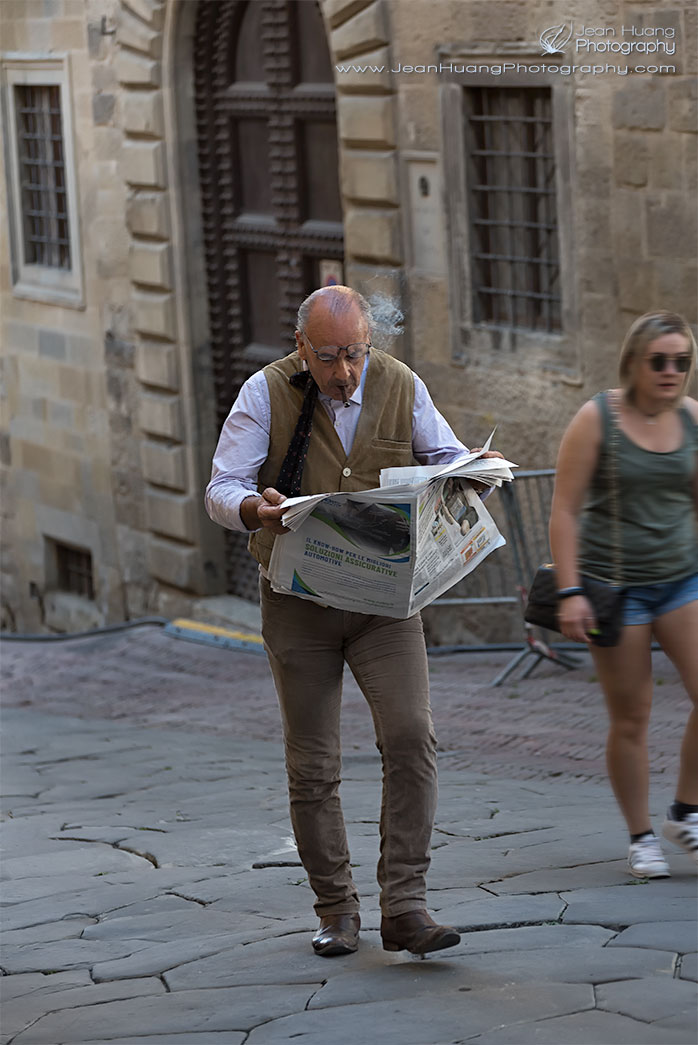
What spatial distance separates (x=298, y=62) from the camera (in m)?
11.0

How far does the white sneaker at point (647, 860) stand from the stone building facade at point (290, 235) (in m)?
4.28

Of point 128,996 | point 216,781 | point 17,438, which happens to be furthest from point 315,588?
point 17,438

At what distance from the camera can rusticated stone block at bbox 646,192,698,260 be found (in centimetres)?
820

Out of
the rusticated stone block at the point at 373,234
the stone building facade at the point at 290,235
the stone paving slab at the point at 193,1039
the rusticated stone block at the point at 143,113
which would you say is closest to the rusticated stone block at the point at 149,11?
the stone building facade at the point at 290,235

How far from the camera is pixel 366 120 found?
1012cm

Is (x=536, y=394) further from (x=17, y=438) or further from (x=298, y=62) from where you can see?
(x=17, y=438)

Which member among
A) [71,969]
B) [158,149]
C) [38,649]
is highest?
[158,149]

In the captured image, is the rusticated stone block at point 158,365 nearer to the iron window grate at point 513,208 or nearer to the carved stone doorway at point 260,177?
the carved stone doorway at point 260,177

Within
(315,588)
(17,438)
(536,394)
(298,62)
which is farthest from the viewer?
(17,438)

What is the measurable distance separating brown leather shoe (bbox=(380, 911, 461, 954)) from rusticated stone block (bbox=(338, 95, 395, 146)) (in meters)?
6.87

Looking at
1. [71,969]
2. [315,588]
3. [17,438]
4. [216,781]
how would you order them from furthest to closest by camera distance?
[17,438]
[216,781]
[71,969]
[315,588]

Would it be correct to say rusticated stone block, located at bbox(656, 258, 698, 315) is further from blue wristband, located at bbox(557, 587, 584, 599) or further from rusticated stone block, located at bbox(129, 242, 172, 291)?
rusticated stone block, located at bbox(129, 242, 172, 291)

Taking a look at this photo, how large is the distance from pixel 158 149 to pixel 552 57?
4315 mm

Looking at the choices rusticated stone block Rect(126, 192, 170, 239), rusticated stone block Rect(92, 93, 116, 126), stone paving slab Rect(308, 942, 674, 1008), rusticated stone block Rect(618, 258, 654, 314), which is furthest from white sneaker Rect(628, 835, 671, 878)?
rusticated stone block Rect(92, 93, 116, 126)
